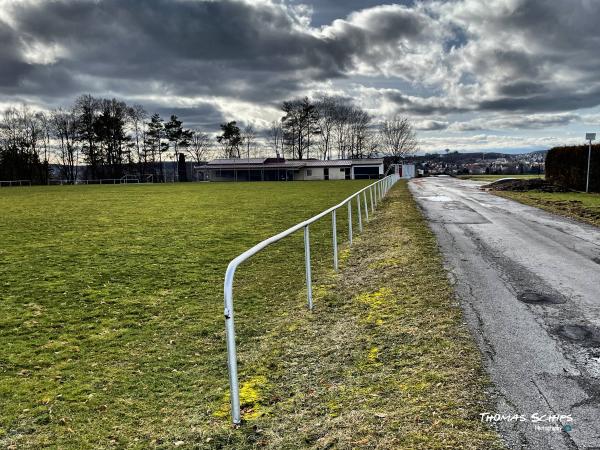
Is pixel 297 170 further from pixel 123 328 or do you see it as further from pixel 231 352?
pixel 231 352

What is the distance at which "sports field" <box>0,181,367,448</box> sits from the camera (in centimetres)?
351

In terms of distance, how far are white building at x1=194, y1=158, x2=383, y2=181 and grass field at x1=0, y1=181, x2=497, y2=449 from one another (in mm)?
70966

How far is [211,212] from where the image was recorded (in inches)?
805

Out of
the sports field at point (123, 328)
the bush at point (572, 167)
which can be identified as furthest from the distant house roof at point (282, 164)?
the sports field at point (123, 328)

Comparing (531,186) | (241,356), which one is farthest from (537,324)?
(531,186)

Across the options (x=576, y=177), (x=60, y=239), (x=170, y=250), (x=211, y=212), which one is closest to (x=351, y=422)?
(x=170, y=250)

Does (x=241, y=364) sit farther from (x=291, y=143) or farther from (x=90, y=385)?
(x=291, y=143)

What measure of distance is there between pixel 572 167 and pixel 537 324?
25.8 meters

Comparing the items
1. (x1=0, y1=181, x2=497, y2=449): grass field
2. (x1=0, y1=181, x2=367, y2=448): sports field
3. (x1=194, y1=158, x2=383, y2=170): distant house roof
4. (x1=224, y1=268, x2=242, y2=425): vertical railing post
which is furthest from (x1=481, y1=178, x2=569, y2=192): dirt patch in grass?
(x1=194, y1=158, x2=383, y2=170): distant house roof

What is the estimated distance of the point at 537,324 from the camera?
4980mm

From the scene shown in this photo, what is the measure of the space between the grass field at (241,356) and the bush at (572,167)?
20.5m

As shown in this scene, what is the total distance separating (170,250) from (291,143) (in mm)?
83903

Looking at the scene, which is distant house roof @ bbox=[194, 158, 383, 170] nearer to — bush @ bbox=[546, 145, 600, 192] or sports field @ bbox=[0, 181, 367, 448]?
bush @ bbox=[546, 145, 600, 192]

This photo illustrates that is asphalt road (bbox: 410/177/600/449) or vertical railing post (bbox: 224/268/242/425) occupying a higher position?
vertical railing post (bbox: 224/268/242/425)
